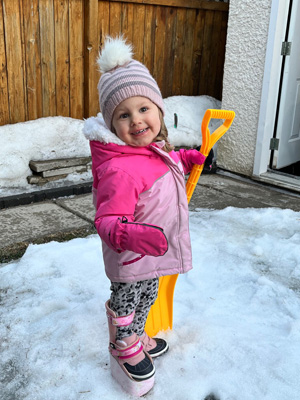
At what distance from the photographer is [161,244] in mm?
1245

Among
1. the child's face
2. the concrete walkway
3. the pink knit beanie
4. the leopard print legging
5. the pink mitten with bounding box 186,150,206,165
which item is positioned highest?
the pink knit beanie

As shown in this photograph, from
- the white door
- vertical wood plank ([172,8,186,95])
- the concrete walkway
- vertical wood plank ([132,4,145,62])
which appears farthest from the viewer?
vertical wood plank ([172,8,186,95])

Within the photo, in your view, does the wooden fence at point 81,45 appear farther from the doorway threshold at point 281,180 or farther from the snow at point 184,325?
the snow at point 184,325

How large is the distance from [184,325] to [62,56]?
3.14 meters

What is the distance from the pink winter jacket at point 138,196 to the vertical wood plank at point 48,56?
2.87 metres

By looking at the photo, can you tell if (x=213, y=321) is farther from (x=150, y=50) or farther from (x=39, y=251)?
(x=150, y=50)

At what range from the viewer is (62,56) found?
4.29 m

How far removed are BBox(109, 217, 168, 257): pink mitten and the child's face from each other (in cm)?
37

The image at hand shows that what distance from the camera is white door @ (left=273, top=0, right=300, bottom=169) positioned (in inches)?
162

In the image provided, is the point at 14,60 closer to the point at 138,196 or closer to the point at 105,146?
the point at 105,146

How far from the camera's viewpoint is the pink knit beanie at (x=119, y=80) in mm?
1519

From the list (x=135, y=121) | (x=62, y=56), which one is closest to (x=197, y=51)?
(x=62, y=56)

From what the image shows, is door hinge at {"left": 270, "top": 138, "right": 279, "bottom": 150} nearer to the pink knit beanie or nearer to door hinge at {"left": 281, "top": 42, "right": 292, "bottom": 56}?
door hinge at {"left": 281, "top": 42, "right": 292, "bottom": 56}

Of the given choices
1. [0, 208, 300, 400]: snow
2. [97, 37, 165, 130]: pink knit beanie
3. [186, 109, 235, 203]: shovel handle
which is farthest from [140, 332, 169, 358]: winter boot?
[97, 37, 165, 130]: pink knit beanie
